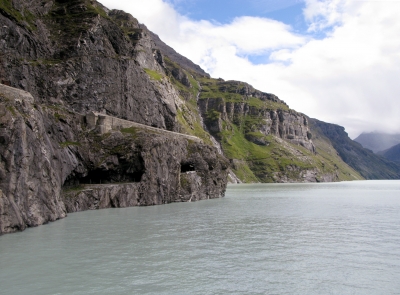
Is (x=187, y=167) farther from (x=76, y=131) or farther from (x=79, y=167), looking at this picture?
(x=79, y=167)

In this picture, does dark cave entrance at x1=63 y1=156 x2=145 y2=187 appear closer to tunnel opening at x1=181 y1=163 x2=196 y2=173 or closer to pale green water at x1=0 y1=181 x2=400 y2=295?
tunnel opening at x1=181 y1=163 x2=196 y2=173

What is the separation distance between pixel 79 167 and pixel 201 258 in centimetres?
4390

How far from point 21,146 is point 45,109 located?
80.5 feet

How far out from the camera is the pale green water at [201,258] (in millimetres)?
20906

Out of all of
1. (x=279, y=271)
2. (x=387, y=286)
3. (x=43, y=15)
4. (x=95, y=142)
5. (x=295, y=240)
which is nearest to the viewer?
(x=387, y=286)

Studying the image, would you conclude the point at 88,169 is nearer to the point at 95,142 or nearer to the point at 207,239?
the point at 95,142

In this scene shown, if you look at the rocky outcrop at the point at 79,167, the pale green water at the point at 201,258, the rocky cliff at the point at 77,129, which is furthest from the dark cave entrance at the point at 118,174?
the pale green water at the point at 201,258

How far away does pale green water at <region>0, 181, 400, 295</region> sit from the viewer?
2091 centimetres

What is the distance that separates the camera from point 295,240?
34562 mm

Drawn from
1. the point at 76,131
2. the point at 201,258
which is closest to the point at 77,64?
the point at 76,131

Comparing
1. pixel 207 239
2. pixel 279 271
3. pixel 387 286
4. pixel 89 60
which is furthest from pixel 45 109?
pixel 387 286

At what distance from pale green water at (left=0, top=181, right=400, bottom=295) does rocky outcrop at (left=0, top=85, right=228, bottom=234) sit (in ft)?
15.9

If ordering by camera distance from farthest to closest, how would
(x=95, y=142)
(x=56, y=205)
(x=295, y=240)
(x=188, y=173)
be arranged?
(x=188, y=173) < (x=95, y=142) < (x=56, y=205) < (x=295, y=240)

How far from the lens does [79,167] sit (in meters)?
64.5
